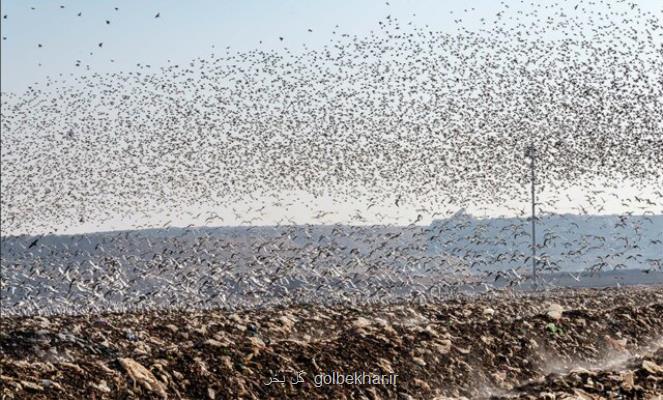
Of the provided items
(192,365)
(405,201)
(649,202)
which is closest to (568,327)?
(192,365)

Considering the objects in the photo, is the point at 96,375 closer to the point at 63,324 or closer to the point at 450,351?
the point at 450,351

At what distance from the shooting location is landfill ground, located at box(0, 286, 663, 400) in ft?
45.6

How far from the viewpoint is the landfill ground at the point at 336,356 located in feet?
45.6

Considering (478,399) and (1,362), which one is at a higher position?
(1,362)

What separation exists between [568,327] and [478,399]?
5.70 meters

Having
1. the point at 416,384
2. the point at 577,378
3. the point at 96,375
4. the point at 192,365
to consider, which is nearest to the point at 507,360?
the point at 416,384

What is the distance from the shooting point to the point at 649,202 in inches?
1387

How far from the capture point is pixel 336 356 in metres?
16.1

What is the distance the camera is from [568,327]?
21625 millimetres

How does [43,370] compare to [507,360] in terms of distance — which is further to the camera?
[507,360]

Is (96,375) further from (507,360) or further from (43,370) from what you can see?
(507,360)

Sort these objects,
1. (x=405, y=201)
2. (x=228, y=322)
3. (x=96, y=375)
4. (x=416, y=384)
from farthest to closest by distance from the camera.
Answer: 1. (x=405, y=201)
2. (x=228, y=322)
3. (x=416, y=384)
4. (x=96, y=375)

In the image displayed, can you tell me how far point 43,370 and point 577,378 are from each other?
675cm

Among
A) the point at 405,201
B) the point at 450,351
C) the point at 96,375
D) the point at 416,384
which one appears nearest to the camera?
the point at 96,375
